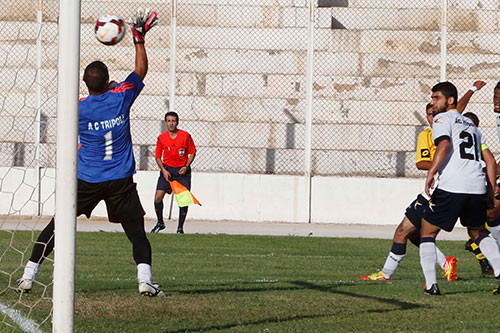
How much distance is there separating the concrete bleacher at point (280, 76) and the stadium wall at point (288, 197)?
0.65 m

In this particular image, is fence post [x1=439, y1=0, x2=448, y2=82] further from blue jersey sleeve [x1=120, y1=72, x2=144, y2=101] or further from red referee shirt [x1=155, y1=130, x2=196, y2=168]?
blue jersey sleeve [x1=120, y1=72, x2=144, y2=101]

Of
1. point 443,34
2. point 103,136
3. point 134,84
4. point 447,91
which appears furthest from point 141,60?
point 443,34

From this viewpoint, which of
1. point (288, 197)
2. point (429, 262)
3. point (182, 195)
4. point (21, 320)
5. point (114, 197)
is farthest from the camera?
point (288, 197)

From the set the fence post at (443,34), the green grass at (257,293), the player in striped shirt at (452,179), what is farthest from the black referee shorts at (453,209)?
the fence post at (443,34)

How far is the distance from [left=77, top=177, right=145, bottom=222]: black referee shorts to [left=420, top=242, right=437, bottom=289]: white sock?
8.25 feet

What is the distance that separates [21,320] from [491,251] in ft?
13.9

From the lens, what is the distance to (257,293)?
24.6 ft

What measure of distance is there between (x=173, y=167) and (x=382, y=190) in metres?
4.37

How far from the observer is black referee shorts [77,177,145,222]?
288 inches

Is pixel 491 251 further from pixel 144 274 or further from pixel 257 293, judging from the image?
pixel 144 274

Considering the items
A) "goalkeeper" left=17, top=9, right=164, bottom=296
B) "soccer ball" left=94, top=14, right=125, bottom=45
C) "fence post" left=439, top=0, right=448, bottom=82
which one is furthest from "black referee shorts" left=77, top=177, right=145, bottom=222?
"fence post" left=439, top=0, right=448, bottom=82

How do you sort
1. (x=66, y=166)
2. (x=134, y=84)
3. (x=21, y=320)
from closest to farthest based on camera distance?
(x=66, y=166) → (x=21, y=320) → (x=134, y=84)

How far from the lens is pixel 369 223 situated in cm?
1722

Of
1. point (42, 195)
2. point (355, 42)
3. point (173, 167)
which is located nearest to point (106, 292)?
point (173, 167)
